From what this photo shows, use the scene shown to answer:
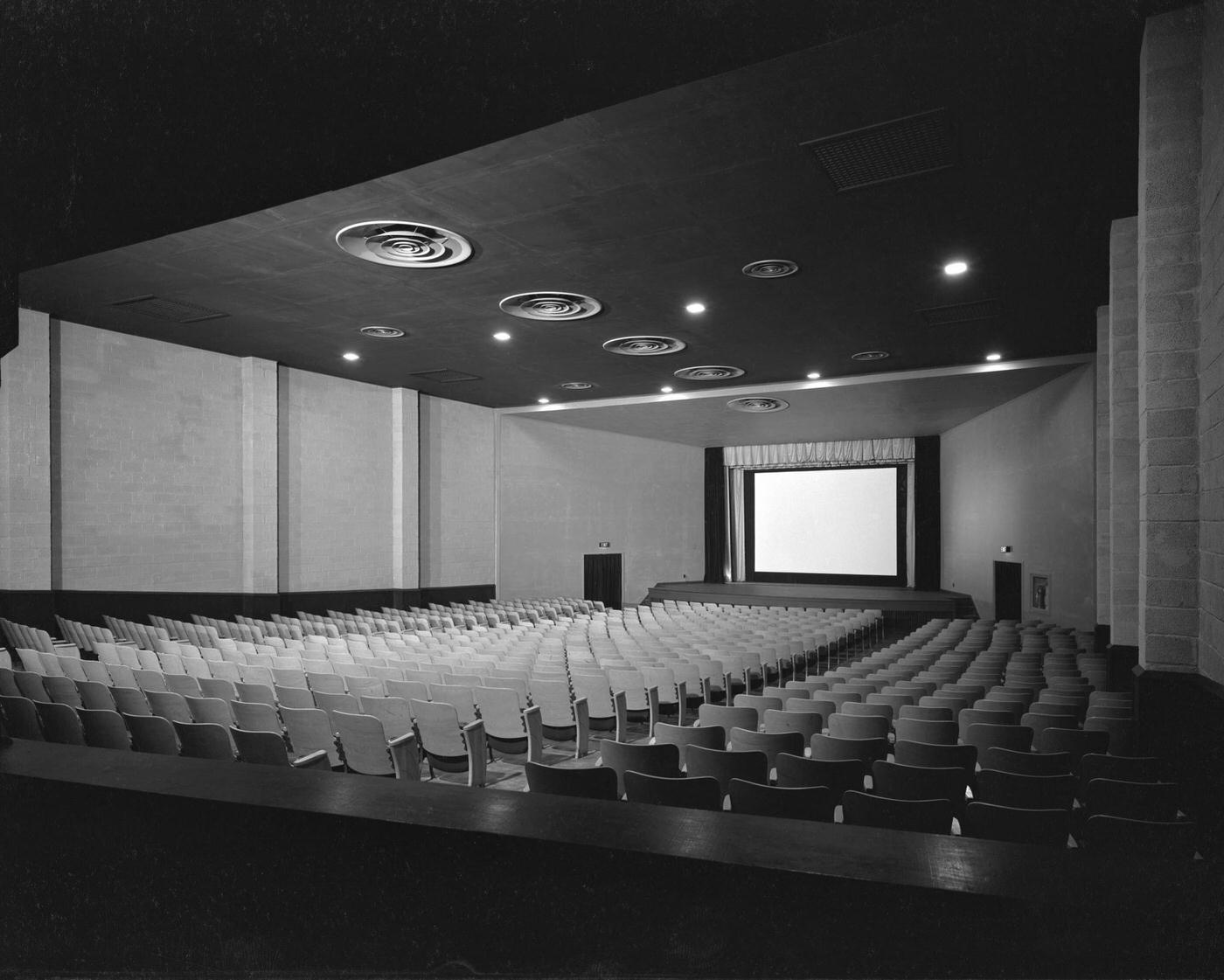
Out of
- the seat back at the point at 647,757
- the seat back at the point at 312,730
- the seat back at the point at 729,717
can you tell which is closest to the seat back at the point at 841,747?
the seat back at the point at 647,757

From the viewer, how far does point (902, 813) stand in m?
3.10

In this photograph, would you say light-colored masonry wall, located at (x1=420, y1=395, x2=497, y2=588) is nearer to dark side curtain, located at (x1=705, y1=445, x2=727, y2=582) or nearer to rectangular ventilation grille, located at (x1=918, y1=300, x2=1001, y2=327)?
dark side curtain, located at (x1=705, y1=445, x2=727, y2=582)

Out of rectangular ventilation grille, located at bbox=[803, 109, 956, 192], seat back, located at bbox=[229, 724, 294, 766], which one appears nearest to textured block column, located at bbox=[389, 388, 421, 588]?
rectangular ventilation grille, located at bbox=[803, 109, 956, 192]

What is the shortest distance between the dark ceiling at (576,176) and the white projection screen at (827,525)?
392 inches

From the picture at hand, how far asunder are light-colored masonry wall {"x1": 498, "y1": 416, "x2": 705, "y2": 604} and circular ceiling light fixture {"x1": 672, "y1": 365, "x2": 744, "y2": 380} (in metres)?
6.43

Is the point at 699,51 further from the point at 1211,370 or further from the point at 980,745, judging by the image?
the point at 980,745

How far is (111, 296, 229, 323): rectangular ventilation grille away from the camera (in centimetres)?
1132

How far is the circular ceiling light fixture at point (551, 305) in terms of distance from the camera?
1080 centimetres

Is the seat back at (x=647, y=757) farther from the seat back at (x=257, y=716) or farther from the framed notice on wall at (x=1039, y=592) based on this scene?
the framed notice on wall at (x=1039, y=592)

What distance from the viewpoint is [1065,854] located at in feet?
5.72

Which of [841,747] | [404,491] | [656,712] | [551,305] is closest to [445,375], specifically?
[404,491]

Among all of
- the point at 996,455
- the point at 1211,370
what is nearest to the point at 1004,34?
the point at 1211,370

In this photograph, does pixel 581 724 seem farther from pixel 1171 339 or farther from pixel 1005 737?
pixel 1171 339

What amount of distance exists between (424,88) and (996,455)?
18.7 meters
